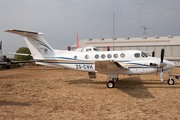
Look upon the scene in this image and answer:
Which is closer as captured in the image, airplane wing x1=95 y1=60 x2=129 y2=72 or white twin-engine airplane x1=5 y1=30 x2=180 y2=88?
airplane wing x1=95 y1=60 x2=129 y2=72

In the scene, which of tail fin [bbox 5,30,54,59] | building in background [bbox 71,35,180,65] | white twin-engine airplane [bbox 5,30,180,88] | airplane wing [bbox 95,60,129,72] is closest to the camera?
airplane wing [bbox 95,60,129,72]

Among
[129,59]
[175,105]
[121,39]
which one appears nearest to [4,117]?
[175,105]

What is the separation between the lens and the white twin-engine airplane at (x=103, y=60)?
10.4m

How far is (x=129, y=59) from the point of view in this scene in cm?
1096

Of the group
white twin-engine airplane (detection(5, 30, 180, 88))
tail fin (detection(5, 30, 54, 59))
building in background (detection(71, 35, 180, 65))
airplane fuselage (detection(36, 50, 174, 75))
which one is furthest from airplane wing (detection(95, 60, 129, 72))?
building in background (detection(71, 35, 180, 65))

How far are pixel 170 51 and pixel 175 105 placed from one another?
4248 cm

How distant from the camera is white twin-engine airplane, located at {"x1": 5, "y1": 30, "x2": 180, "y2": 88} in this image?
10.4 metres

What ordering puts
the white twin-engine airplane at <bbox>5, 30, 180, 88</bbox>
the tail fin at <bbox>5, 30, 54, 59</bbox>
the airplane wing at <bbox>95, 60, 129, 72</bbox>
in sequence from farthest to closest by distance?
the tail fin at <bbox>5, 30, 54, 59</bbox>
the white twin-engine airplane at <bbox>5, 30, 180, 88</bbox>
the airplane wing at <bbox>95, 60, 129, 72</bbox>

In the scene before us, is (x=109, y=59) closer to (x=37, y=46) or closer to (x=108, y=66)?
(x=108, y=66)

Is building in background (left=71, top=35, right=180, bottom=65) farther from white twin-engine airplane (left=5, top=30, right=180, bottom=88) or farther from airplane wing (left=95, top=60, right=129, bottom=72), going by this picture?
airplane wing (left=95, top=60, right=129, bottom=72)

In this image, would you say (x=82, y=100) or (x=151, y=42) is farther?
(x=151, y=42)

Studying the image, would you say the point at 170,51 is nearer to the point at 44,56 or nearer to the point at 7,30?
the point at 44,56

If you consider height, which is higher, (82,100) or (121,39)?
(121,39)

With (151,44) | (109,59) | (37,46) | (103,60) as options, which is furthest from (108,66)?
(151,44)
